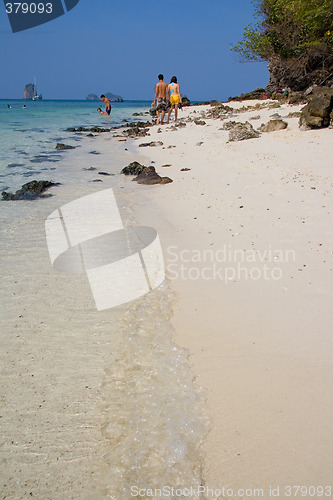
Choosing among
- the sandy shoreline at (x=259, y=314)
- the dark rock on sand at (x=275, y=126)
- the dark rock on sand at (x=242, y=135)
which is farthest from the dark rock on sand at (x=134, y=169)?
the dark rock on sand at (x=275, y=126)

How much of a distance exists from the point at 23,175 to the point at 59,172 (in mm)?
884

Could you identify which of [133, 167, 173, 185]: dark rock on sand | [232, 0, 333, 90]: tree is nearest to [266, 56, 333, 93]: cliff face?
[232, 0, 333, 90]: tree

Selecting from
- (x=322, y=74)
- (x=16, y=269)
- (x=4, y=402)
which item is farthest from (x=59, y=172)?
(x=322, y=74)

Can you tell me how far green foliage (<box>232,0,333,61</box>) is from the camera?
58.0ft

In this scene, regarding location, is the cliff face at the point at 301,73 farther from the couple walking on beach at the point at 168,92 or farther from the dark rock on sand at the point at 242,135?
the dark rock on sand at the point at 242,135

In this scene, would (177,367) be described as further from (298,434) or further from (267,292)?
(267,292)

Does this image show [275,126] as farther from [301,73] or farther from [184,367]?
[301,73]

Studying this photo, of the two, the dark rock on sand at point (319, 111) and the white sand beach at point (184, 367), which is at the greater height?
the dark rock on sand at point (319, 111)

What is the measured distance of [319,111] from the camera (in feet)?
29.5

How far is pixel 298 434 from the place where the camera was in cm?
169
